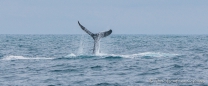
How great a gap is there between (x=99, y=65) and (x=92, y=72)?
2744 mm

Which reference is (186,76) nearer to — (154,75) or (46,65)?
(154,75)

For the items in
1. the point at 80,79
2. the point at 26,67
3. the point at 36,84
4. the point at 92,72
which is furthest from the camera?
the point at 26,67

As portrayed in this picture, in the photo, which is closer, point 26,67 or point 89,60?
point 26,67

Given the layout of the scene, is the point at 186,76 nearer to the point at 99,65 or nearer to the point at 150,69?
the point at 150,69

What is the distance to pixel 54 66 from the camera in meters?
24.2

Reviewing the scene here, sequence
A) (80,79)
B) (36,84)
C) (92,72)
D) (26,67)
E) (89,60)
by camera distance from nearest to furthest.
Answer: (36,84), (80,79), (92,72), (26,67), (89,60)

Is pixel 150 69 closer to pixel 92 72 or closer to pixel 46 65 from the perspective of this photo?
pixel 92 72

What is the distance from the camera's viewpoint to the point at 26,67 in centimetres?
2378

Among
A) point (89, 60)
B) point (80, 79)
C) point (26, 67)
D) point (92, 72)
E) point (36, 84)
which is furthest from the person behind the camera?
point (89, 60)

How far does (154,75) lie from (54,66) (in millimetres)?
6532

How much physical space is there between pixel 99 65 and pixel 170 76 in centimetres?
560

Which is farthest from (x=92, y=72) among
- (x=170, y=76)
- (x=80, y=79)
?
(x=170, y=76)

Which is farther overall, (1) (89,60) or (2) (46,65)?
(1) (89,60)

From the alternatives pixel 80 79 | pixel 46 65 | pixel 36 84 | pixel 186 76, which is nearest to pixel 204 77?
pixel 186 76
